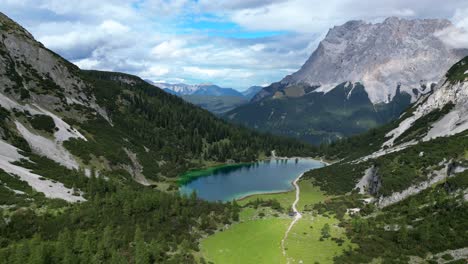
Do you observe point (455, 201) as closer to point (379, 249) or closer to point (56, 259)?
point (379, 249)

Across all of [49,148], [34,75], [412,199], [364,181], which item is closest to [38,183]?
[49,148]

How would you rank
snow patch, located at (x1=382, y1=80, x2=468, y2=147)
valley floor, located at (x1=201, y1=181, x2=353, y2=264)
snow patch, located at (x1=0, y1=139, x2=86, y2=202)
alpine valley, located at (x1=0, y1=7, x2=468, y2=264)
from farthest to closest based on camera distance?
snow patch, located at (x1=382, y1=80, x2=468, y2=147), snow patch, located at (x1=0, y1=139, x2=86, y2=202), valley floor, located at (x1=201, y1=181, x2=353, y2=264), alpine valley, located at (x1=0, y1=7, x2=468, y2=264)

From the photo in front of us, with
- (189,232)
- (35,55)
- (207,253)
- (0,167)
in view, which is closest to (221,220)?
(189,232)

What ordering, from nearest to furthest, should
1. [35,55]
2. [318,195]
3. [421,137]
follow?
[318,195] → [421,137] → [35,55]

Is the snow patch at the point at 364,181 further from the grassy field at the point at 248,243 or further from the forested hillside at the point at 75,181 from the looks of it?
the forested hillside at the point at 75,181

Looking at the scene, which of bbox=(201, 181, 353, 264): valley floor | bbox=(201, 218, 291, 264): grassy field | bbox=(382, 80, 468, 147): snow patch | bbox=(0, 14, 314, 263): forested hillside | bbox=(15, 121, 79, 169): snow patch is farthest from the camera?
bbox=(382, 80, 468, 147): snow patch

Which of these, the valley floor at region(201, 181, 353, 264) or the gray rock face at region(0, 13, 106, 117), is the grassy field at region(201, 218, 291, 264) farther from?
the gray rock face at region(0, 13, 106, 117)

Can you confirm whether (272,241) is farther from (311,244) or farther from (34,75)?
(34,75)

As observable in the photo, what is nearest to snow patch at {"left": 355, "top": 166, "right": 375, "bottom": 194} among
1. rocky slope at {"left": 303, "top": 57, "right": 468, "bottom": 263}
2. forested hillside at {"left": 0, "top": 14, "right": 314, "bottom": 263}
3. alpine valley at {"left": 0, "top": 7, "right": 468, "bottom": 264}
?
rocky slope at {"left": 303, "top": 57, "right": 468, "bottom": 263}
